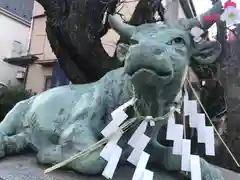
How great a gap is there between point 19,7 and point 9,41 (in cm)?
155

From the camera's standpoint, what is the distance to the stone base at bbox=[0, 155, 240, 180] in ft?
4.26

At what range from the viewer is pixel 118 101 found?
1.52 meters

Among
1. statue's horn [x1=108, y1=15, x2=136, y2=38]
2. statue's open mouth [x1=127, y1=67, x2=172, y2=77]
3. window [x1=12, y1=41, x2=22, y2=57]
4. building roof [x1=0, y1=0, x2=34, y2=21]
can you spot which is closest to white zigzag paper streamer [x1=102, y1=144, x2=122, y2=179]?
statue's open mouth [x1=127, y1=67, x2=172, y2=77]

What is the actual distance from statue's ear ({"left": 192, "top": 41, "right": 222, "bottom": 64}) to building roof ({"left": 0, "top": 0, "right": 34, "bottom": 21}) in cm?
1210

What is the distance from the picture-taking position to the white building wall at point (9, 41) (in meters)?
12.0

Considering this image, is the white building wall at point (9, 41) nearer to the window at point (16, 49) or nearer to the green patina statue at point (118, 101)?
the window at point (16, 49)

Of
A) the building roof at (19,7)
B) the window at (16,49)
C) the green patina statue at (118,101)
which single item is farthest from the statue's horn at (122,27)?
the building roof at (19,7)

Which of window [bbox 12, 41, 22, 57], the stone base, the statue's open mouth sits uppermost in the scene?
window [bbox 12, 41, 22, 57]

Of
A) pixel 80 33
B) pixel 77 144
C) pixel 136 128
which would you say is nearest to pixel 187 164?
pixel 136 128

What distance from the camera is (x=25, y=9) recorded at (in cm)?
1352

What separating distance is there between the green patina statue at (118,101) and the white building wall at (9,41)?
10621mm

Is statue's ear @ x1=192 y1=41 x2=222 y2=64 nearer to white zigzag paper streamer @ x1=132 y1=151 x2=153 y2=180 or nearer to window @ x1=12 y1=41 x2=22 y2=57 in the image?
white zigzag paper streamer @ x1=132 y1=151 x2=153 y2=180

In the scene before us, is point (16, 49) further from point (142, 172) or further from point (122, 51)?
point (142, 172)

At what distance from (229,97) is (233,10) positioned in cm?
228
